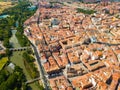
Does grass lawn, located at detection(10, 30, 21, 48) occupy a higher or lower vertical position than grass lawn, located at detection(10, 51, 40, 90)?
higher

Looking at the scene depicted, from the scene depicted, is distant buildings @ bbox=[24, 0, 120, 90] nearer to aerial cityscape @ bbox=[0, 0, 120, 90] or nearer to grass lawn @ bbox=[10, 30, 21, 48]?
aerial cityscape @ bbox=[0, 0, 120, 90]

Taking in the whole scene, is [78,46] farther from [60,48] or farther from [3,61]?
[3,61]

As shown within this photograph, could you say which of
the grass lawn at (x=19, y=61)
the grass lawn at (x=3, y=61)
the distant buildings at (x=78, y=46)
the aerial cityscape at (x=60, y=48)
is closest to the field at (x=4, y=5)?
the aerial cityscape at (x=60, y=48)

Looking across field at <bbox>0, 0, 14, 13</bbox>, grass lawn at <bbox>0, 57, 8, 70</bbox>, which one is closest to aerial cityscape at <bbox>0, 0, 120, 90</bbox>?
grass lawn at <bbox>0, 57, 8, 70</bbox>

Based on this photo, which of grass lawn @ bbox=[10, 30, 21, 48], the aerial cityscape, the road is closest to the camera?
the road

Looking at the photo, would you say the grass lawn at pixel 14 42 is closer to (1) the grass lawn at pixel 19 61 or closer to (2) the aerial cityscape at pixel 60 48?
(2) the aerial cityscape at pixel 60 48

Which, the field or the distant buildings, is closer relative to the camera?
the distant buildings

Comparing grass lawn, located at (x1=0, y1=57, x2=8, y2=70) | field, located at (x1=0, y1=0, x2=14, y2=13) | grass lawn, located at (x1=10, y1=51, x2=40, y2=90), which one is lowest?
grass lawn, located at (x1=10, y1=51, x2=40, y2=90)

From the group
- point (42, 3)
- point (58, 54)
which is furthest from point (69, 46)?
point (42, 3)
